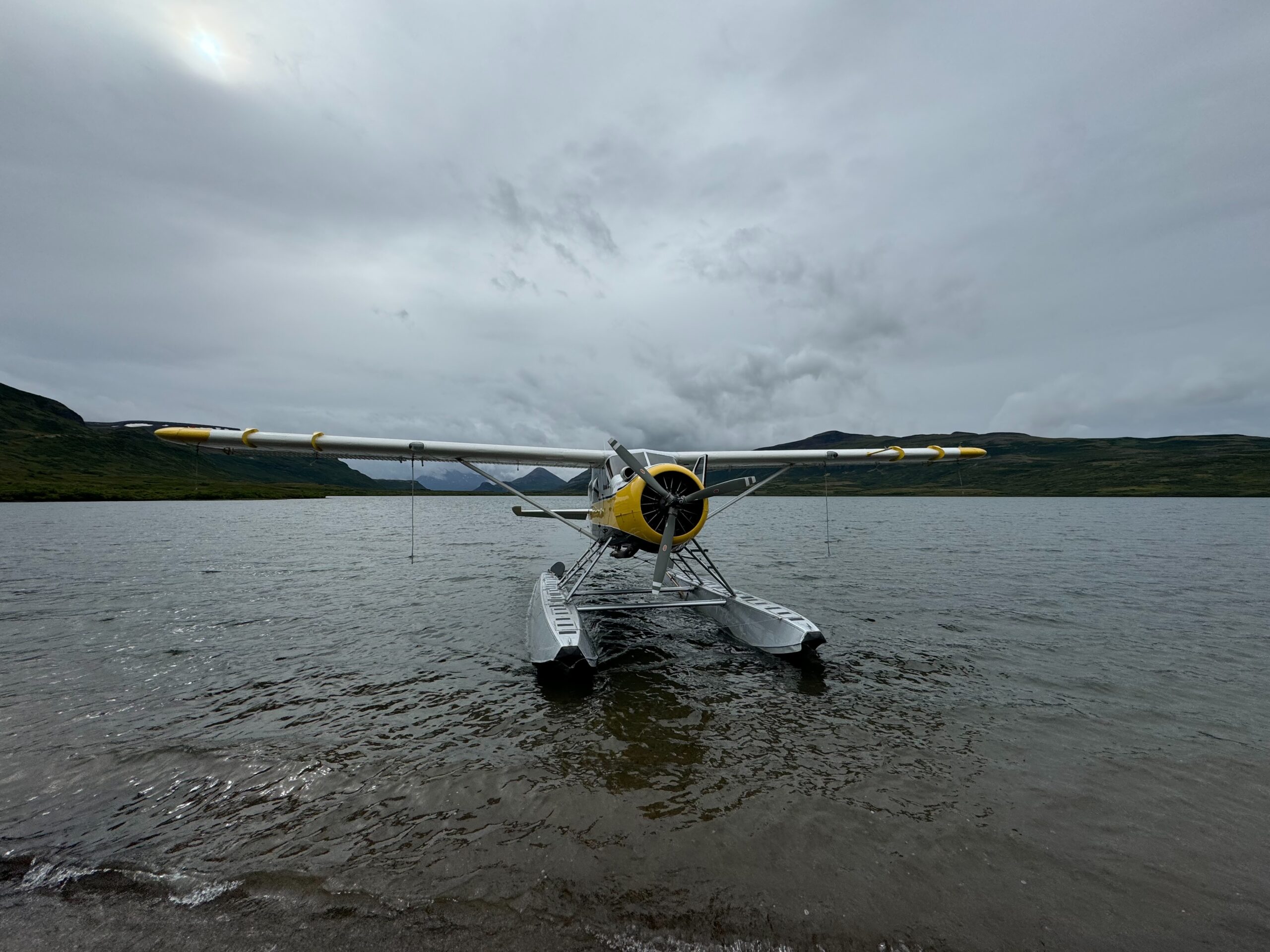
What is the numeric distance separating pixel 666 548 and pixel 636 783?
450cm

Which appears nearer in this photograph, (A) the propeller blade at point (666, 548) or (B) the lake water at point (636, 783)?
(B) the lake water at point (636, 783)

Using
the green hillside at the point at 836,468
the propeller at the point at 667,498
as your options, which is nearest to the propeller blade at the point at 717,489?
the propeller at the point at 667,498

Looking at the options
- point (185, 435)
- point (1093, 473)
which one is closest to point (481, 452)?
point (185, 435)

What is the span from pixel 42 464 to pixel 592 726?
506 ft

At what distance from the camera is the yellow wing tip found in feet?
33.1

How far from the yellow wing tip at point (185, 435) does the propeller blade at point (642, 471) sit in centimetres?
836

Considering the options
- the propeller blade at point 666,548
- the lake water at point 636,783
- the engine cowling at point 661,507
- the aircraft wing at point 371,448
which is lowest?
the lake water at point 636,783

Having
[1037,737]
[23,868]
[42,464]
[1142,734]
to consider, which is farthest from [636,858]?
[42,464]

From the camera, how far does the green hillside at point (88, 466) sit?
3255 inches

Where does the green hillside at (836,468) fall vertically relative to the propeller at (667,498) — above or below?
above

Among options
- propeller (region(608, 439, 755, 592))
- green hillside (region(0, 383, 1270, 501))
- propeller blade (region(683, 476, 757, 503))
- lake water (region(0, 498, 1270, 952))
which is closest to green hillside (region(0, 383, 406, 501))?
green hillside (region(0, 383, 1270, 501))

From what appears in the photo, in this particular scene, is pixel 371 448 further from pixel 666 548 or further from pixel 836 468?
pixel 836 468

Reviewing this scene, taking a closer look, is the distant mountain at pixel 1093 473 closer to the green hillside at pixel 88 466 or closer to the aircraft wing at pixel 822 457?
the green hillside at pixel 88 466

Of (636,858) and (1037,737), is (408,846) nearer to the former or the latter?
(636,858)
